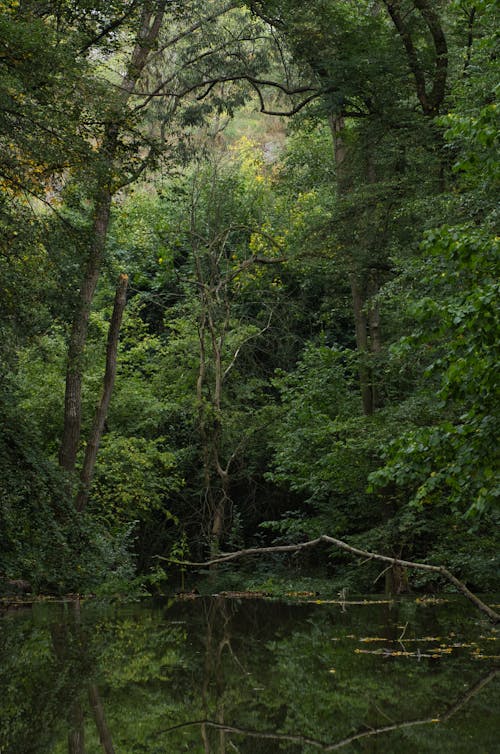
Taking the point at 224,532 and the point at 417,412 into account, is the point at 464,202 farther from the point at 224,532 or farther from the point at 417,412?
the point at 224,532

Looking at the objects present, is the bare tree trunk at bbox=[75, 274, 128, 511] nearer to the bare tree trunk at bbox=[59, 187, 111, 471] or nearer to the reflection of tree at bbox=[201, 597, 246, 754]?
the bare tree trunk at bbox=[59, 187, 111, 471]

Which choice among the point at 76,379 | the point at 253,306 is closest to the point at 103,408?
the point at 76,379

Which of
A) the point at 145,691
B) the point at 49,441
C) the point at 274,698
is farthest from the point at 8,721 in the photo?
the point at 49,441

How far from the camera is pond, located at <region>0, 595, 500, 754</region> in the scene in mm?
4215

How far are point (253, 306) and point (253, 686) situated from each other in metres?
18.3

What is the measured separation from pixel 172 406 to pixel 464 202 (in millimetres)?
10819

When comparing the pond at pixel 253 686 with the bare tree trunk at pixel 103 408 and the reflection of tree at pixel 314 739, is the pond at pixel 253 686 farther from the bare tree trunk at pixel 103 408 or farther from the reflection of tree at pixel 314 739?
the bare tree trunk at pixel 103 408

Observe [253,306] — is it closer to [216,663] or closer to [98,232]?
[98,232]

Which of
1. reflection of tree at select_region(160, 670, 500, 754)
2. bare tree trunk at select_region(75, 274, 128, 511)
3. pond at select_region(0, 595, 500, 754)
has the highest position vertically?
bare tree trunk at select_region(75, 274, 128, 511)

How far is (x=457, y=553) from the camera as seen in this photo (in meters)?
12.7

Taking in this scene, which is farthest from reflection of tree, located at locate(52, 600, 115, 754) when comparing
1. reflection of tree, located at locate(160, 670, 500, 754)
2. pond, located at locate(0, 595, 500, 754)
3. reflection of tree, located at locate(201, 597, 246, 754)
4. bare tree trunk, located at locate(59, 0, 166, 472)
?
bare tree trunk, located at locate(59, 0, 166, 472)

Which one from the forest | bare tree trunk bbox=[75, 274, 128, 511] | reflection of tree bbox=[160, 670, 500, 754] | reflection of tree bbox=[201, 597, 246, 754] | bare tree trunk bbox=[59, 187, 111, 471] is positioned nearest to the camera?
reflection of tree bbox=[160, 670, 500, 754]

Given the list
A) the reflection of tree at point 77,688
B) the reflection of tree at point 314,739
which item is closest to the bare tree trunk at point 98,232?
the reflection of tree at point 77,688

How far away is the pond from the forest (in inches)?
→ 49.8
